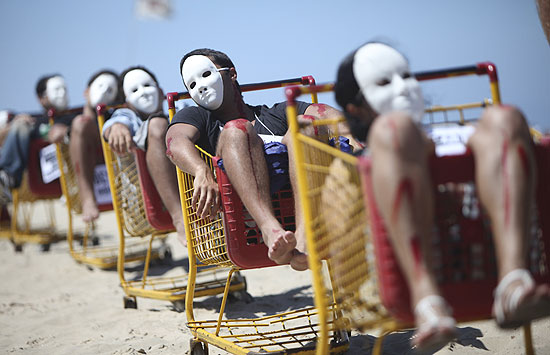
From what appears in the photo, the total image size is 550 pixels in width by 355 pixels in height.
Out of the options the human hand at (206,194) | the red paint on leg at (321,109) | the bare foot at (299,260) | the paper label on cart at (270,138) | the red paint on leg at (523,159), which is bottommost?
the bare foot at (299,260)

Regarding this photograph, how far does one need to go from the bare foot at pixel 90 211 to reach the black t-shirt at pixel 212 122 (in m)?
2.31

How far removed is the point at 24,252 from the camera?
291 inches

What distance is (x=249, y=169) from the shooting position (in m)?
2.78

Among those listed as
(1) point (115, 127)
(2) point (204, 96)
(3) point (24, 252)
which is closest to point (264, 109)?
(2) point (204, 96)

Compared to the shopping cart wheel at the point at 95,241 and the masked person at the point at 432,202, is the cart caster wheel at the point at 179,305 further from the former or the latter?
the shopping cart wheel at the point at 95,241

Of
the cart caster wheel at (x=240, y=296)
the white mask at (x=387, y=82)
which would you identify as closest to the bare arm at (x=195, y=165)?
the white mask at (x=387, y=82)

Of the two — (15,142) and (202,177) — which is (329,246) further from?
(15,142)

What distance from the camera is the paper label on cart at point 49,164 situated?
20.5 ft

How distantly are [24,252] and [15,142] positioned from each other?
1.38 m

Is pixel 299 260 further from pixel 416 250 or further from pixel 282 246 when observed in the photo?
pixel 416 250

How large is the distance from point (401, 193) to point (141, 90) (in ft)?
9.73

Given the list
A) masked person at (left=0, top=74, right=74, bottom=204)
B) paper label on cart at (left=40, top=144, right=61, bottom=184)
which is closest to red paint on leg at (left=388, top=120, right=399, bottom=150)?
paper label on cart at (left=40, top=144, right=61, bottom=184)

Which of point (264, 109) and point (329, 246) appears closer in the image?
point (329, 246)

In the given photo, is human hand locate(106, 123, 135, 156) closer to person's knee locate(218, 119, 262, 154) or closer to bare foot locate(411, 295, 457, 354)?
person's knee locate(218, 119, 262, 154)
